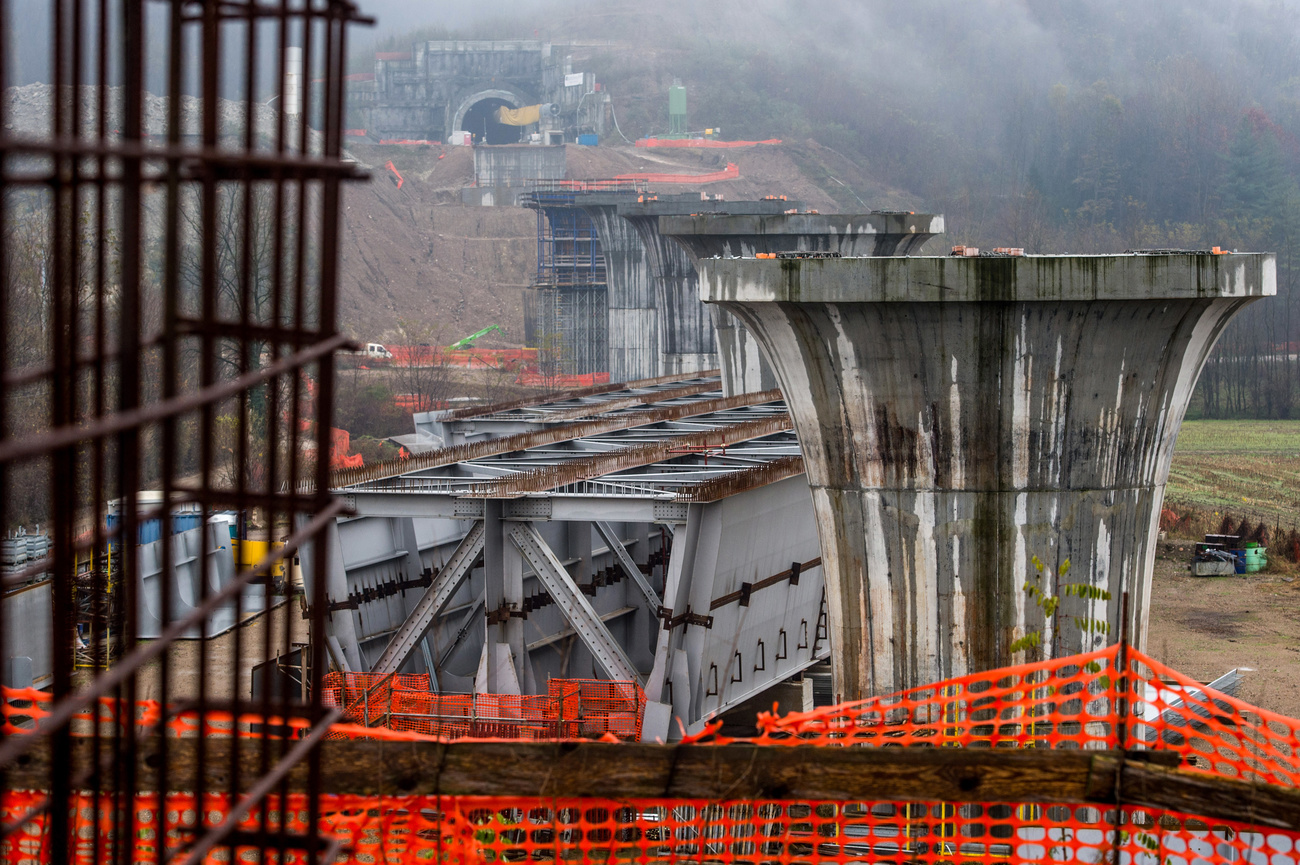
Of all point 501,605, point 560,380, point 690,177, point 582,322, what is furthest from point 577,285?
point 690,177

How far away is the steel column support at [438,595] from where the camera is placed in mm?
16766

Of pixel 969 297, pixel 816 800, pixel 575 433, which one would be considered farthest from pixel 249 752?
pixel 575 433

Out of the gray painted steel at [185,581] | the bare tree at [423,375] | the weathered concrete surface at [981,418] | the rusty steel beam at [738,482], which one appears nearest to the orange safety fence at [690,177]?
the bare tree at [423,375]

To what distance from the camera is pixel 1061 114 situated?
466ft

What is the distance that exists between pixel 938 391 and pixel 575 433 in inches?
531

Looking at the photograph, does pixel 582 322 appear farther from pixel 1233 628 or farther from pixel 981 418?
pixel 981 418

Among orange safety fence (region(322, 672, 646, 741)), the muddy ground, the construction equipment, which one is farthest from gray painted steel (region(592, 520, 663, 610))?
the construction equipment

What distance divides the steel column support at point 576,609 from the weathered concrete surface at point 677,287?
32.5 metres

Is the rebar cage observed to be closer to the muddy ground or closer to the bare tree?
the muddy ground

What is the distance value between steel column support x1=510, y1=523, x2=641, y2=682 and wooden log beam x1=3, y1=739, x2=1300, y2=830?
33.9 feet

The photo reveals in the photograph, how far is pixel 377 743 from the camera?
5.96m

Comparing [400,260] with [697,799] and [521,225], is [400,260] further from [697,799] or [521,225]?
[697,799]

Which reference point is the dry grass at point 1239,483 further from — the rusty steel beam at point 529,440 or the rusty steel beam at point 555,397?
the rusty steel beam at point 529,440

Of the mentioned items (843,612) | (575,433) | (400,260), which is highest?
(400,260)
